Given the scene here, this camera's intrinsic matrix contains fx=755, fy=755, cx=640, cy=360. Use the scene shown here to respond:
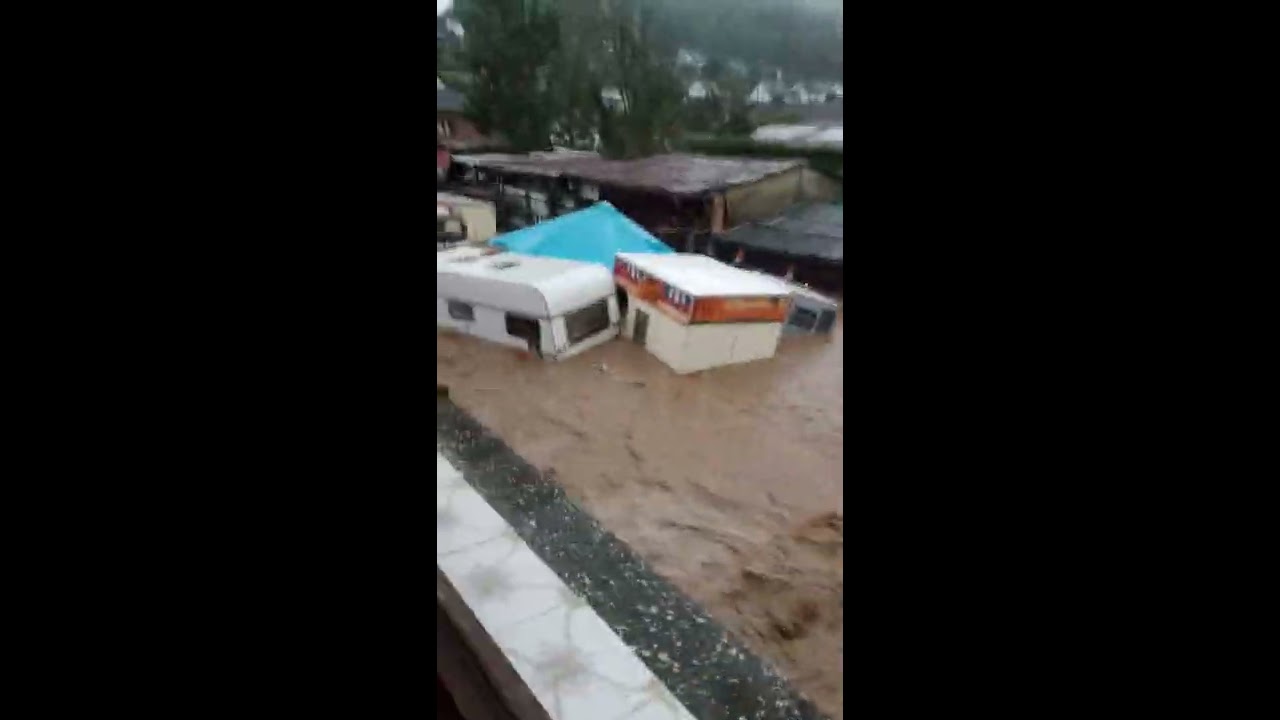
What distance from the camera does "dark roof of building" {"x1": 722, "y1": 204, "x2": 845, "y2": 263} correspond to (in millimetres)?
2957

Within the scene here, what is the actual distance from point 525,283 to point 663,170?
84 cm

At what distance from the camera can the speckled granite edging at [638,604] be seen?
48.9 inches

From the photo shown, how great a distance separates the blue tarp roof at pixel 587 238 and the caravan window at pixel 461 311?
0.34 metres

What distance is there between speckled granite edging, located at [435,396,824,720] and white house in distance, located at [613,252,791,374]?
737mm

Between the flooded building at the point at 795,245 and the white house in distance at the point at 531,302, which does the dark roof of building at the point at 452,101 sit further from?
the flooded building at the point at 795,245

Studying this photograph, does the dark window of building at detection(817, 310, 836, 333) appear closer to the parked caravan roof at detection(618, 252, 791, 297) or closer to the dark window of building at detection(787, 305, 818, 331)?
the dark window of building at detection(787, 305, 818, 331)

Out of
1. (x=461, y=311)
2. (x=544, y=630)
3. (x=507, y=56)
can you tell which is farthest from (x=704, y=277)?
(x=544, y=630)

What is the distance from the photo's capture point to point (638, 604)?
144 centimetres

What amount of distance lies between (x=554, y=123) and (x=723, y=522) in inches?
75.2

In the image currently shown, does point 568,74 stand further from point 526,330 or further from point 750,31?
point 526,330

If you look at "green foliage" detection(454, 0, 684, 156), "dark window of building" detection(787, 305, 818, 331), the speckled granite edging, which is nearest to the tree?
"green foliage" detection(454, 0, 684, 156)

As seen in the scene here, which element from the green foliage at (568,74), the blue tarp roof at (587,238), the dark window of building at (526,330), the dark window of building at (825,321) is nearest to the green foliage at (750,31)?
the green foliage at (568,74)
